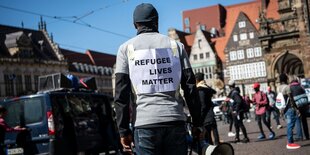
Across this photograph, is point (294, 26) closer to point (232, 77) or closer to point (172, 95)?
point (232, 77)

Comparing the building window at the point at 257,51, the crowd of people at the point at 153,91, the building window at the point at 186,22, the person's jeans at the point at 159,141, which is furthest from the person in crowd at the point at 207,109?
the building window at the point at 186,22

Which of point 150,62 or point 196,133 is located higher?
point 150,62

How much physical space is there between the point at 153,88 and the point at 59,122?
6.33 m

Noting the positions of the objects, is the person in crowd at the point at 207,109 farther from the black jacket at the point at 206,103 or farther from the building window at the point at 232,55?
the building window at the point at 232,55

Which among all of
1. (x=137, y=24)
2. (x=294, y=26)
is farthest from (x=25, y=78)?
(x=137, y=24)

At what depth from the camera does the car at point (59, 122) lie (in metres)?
9.64

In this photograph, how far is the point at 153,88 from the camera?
397cm

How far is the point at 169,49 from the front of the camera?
4121 mm

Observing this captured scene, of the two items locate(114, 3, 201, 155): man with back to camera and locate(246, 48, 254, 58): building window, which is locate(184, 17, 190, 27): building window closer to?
locate(246, 48, 254, 58): building window

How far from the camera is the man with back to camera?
12.6ft

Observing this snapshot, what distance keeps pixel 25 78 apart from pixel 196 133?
59.6 meters

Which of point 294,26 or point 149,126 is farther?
point 294,26

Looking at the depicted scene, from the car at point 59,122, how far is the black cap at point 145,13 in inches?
239

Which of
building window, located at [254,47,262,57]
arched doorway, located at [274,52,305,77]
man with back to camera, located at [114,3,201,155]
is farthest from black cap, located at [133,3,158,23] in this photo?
building window, located at [254,47,262,57]
